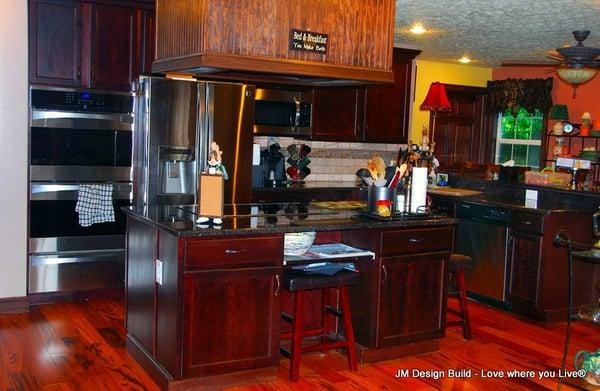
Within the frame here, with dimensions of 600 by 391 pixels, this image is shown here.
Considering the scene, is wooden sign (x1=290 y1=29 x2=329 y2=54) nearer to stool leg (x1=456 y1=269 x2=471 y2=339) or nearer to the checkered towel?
stool leg (x1=456 y1=269 x2=471 y2=339)

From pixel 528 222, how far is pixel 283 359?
2347mm

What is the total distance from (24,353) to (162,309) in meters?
1.12

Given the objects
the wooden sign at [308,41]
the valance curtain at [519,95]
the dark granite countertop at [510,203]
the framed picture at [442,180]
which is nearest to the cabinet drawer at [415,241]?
the wooden sign at [308,41]

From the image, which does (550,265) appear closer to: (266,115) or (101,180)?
(266,115)

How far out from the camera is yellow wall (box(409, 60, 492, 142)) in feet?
28.8

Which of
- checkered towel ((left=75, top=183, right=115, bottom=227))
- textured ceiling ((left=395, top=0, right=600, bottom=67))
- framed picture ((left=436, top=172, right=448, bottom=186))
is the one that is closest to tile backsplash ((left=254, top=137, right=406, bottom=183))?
framed picture ((left=436, top=172, right=448, bottom=186))

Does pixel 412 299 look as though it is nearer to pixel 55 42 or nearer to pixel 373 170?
pixel 373 170

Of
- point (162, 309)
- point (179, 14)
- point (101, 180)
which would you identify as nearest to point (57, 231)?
point (101, 180)

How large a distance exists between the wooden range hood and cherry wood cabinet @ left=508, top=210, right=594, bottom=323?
2.17m

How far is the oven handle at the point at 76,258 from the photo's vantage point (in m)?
5.08

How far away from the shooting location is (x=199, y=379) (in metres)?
3.41

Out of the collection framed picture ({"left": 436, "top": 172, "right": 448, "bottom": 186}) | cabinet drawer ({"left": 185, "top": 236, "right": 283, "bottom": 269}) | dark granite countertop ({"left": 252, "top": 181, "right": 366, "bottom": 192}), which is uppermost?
framed picture ({"left": 436, "top": 172, "right": 448, "bottom": 186})

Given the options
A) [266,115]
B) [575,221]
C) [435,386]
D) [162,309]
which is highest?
[266,115]

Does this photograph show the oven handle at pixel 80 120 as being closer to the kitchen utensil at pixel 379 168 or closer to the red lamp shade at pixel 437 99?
the kitchen utensil at pixel 379 168
